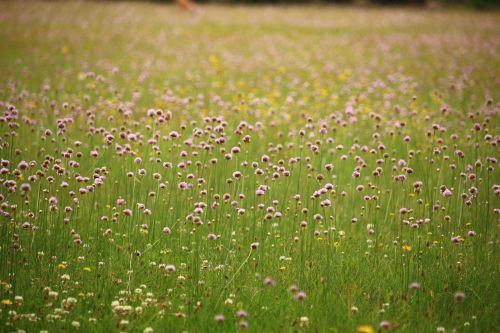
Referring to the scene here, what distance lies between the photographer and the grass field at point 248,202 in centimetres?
373

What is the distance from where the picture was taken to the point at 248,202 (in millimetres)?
5438

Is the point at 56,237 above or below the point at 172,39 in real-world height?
below

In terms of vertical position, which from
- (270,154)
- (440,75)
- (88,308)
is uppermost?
(440,75)

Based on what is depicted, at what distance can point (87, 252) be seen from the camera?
4320 millimetres

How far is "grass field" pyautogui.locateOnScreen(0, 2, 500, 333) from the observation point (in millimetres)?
3734

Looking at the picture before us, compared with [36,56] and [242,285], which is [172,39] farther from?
[242,285]

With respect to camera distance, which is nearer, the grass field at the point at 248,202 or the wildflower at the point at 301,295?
the wildflower at the point at 301,295

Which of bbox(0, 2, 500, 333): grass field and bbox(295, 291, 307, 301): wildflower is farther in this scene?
bbox(0, 2, 500, 333): grass field

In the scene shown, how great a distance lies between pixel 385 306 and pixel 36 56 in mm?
10688

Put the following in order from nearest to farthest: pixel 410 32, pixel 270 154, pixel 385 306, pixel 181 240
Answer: pixel 385 306 → pixel 181 240 → pixel 270 154 → pixel 410 32

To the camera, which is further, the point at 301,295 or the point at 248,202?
the point at 248,202

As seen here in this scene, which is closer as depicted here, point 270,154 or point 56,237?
point 56,237

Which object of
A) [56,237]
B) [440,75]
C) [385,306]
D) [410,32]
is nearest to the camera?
[385,306]

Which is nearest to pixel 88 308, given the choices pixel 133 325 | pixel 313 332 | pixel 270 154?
pixel 133 325
